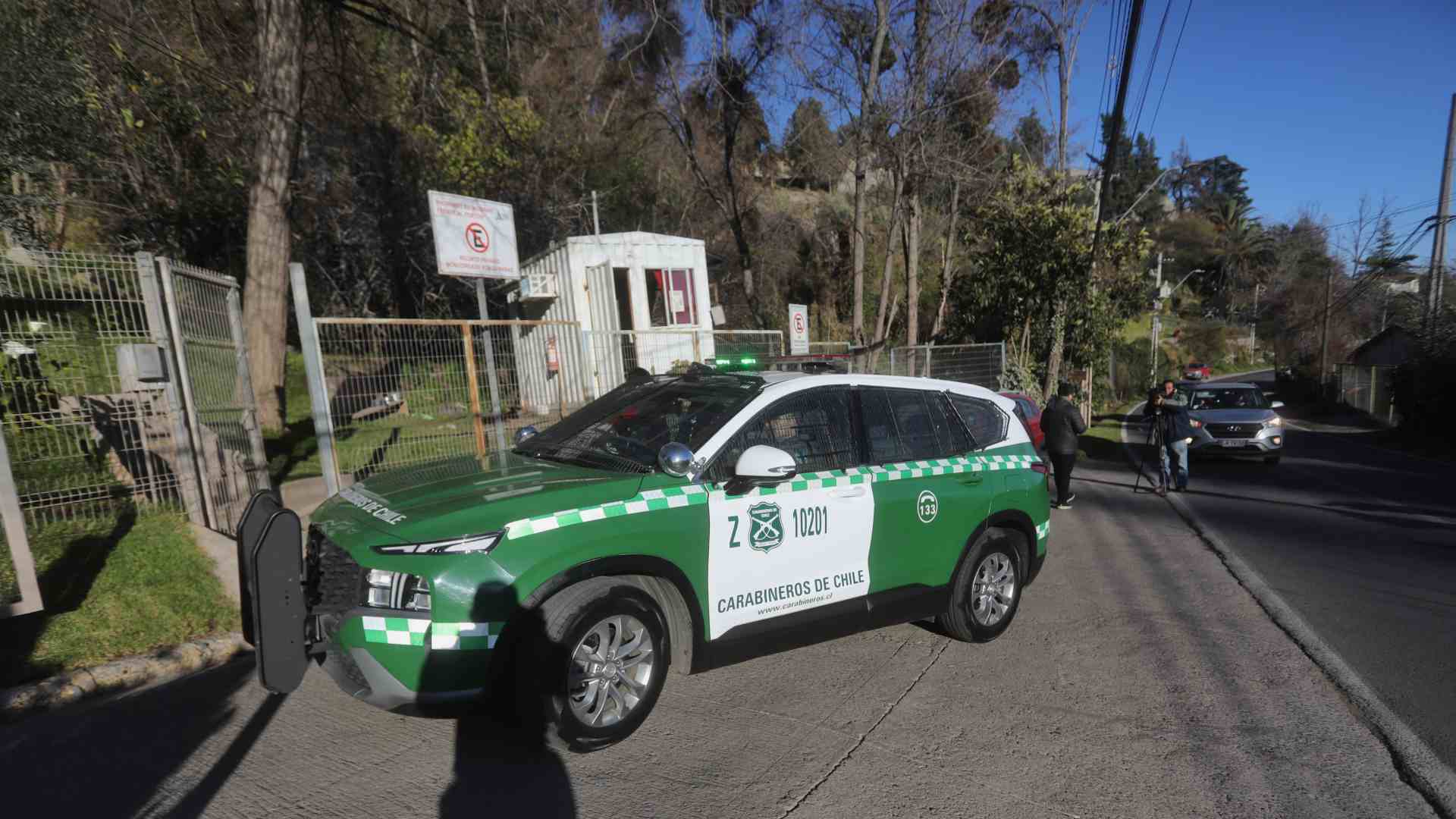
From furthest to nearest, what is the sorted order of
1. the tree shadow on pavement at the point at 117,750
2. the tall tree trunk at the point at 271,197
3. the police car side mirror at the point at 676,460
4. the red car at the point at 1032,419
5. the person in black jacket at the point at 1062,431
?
the tall tree trunk at the point at 271,197
the red car at the point at 1032,419
the person in black jacket at the point at 1062,431
the police car side mirror at the point at 676,460
the tree shadow on pavement at the point at 117,750

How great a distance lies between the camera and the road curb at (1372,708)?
305 centimetres

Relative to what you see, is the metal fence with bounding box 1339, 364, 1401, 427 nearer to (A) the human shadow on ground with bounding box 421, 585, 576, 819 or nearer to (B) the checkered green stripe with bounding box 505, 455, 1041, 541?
(B) the checkered green stripe with bounding box 505, 455, 1041, 541

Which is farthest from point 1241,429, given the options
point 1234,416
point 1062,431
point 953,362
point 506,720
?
point 506,720

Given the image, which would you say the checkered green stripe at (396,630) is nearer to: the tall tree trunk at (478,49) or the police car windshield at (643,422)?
the police car windshield at (643,422)

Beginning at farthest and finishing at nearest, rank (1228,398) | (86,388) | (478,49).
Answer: (478,49) < (1228,398) < (86,388)

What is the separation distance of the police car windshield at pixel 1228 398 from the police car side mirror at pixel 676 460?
14.1m

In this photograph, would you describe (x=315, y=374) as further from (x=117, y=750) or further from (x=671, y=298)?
(x=671, y=298)

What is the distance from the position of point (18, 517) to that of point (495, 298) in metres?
16.6

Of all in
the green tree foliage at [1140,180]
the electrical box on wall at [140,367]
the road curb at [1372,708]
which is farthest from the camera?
the green tree foliage at [1140,180]

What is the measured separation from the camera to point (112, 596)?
478cm

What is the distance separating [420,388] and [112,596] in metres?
3.31

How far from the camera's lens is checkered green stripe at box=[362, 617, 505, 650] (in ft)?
9.25

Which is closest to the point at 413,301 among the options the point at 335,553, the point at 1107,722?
the point at 335,553

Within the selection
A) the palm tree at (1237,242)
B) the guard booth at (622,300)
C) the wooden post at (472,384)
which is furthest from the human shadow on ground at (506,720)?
the palm tree at (1237,242)
